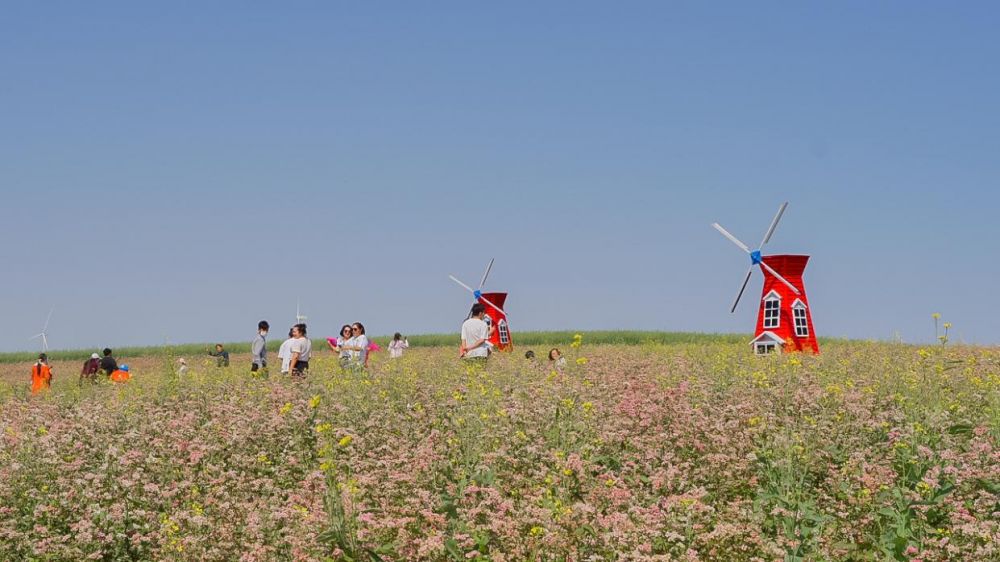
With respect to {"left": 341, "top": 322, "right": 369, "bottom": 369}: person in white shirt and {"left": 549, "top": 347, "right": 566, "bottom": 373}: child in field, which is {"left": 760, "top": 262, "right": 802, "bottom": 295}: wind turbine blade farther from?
{"left": 341, "top": 322, "right": 369, "bottom": 369}: person in white shirt

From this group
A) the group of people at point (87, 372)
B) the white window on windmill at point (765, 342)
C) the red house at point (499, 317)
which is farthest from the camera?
the red house at point (499, 317)

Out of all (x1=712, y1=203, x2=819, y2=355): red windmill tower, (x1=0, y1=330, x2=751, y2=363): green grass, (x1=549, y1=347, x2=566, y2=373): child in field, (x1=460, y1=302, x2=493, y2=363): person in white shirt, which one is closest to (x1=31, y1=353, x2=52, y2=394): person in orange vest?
(x1=460, y1=302, x2=493, y2=363): person in white shirt

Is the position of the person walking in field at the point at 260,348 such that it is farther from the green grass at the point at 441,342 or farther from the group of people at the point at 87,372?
the green grass at the point at 441,342

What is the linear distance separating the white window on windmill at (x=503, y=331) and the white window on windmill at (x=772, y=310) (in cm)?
1727

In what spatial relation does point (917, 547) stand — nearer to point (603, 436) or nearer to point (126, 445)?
point (603, 436)

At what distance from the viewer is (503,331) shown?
50688 mm

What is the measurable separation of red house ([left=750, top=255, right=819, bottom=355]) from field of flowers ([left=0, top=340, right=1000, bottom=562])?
833 inches

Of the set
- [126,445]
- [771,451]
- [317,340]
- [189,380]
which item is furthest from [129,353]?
[771,451]

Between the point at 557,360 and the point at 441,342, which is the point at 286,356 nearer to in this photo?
the point at 557,360

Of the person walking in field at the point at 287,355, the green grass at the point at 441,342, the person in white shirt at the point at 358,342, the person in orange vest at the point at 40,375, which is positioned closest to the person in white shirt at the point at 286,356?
the person walking in field at the point at 287,355

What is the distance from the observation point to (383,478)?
926 cm

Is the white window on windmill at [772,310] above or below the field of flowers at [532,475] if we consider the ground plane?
above

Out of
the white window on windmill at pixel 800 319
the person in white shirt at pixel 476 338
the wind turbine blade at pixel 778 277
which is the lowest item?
the person in white shirt at pixel 476 338

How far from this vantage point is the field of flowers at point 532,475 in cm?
749
